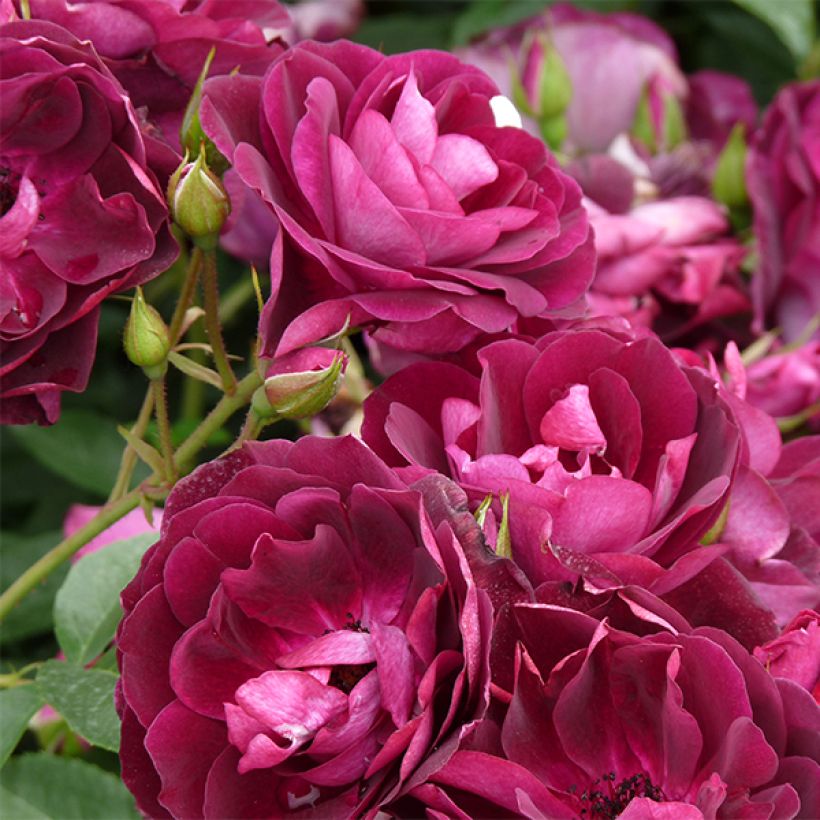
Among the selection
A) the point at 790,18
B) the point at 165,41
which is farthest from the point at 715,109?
the point at 165,41

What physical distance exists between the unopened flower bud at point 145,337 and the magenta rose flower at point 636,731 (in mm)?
199

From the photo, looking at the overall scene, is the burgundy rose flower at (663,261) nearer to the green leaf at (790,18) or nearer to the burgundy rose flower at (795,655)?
the green leaf at (790,18)

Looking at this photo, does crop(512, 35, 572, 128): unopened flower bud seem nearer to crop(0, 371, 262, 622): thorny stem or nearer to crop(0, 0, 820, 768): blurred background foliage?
crop(0, 0, 820, 768): blurred background foliage

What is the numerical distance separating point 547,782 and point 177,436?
0.44 meters

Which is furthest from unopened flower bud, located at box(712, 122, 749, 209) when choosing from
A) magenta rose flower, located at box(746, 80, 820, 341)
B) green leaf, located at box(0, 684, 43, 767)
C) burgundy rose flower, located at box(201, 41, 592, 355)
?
green leaf, located at box(0, 684, 43, 767)

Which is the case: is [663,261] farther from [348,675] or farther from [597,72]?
[348,675]

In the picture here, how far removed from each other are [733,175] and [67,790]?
60 centimetres

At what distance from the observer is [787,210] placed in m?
0.89

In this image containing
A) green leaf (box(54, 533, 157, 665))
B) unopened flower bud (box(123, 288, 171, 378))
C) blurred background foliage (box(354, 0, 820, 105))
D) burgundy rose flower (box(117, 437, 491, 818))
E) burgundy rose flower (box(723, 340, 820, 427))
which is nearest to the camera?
burgundy rose flower (box(117, 437, 491, 818))

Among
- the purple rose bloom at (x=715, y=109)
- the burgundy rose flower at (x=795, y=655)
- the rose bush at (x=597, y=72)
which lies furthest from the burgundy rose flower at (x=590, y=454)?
the purple rose bloom at (x=715, y=109)

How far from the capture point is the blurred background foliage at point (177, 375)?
0.85 m

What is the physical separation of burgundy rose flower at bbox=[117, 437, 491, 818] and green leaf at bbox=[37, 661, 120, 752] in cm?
8

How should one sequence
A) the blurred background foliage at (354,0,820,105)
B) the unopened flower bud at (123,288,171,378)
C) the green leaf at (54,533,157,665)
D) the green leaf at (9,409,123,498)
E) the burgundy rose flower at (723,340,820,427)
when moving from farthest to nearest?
the blurred background foliage at (354,0,820,105) → the green leaf at (9,409,123,498) → the burgundy rose flower at (723,340,820,427) → the green leaf at (54,533,157,665) → the unopened flower bud at (123,288,171,378)

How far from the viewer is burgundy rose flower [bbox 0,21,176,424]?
52 centimetres
